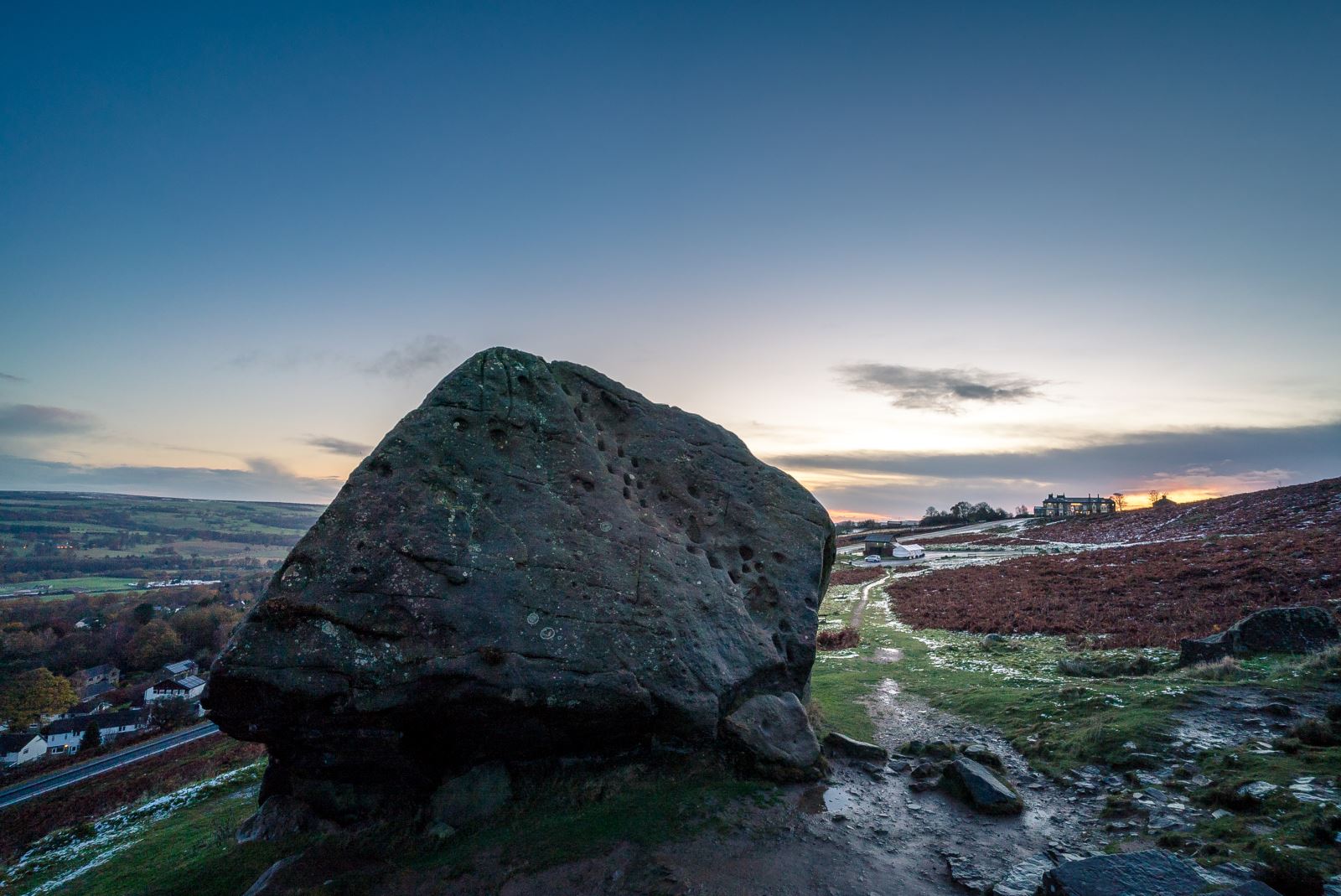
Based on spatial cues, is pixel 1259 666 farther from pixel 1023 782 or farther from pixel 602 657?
pixel 602 657

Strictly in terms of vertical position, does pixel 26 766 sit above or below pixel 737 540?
below

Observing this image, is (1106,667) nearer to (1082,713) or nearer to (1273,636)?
(1273,636)

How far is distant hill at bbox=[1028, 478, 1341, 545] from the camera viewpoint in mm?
46000

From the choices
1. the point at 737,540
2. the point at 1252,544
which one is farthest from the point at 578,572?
the point at 1252,544

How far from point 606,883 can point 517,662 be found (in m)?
3.88

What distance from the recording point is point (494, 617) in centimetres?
1131

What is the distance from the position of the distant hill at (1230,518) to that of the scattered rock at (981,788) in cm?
4100

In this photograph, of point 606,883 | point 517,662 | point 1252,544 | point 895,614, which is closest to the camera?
point 606,883

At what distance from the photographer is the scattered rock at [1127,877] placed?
23.4 ft

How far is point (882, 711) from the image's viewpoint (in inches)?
696

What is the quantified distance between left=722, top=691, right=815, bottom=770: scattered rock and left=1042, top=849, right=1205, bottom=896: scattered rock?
5565 mm

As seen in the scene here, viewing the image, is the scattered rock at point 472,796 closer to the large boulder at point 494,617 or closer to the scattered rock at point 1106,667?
the large boulder at point 494,617

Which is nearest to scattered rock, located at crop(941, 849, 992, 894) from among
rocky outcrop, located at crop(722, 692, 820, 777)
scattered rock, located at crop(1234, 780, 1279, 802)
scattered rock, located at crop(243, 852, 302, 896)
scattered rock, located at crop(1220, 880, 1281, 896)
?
scattered rock, located at crop(1220, 880, 1281, 896)

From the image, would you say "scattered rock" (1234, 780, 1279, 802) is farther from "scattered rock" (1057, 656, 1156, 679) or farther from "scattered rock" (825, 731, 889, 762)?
"scattered rock" (1057, 656, 1156, 679)
